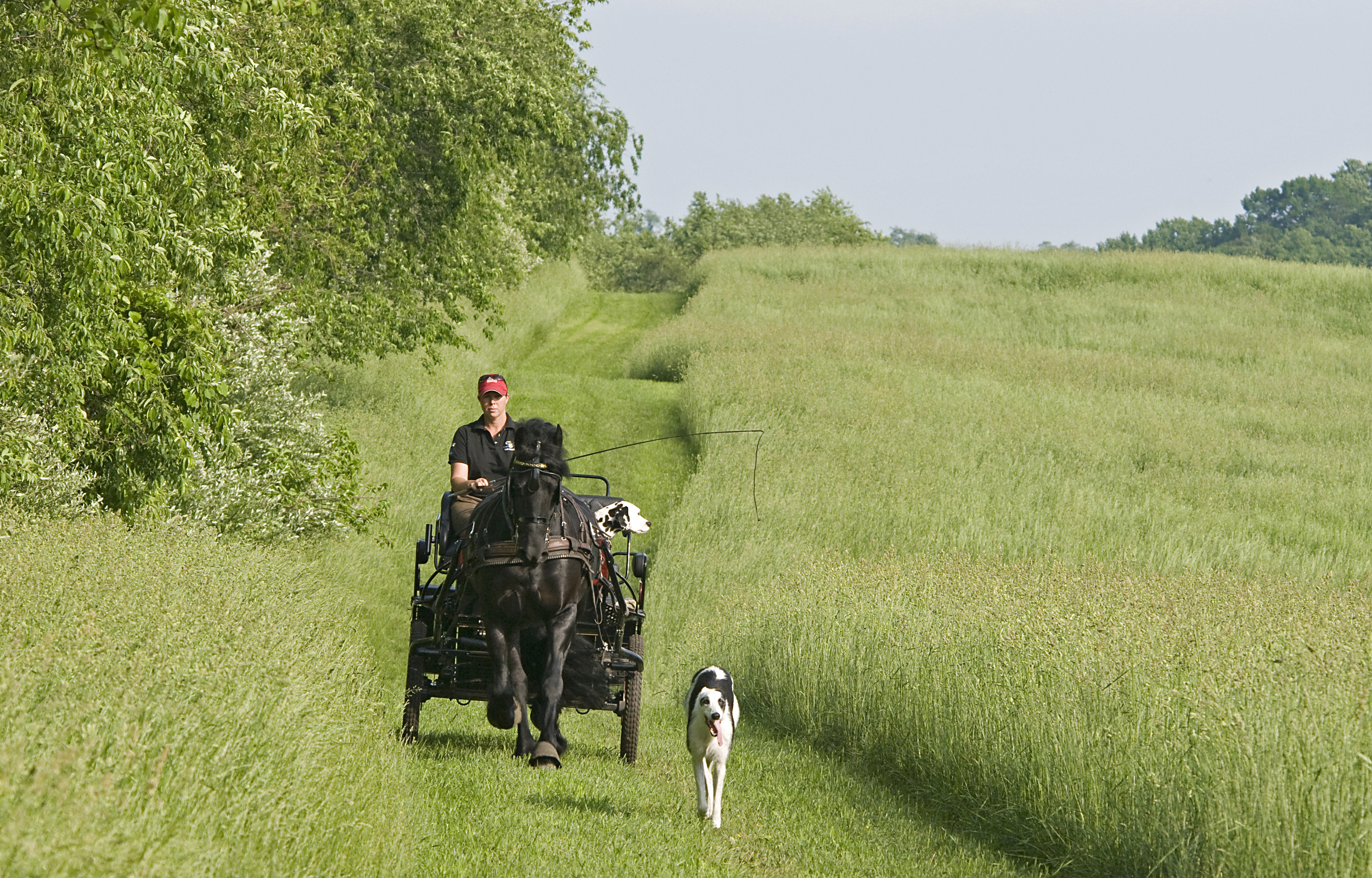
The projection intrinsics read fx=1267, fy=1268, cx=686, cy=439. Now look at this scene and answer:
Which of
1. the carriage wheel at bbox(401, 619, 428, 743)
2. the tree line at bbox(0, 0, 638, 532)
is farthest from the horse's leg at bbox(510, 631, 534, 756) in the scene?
the tree line at bbox(0, 0, 638, 532)

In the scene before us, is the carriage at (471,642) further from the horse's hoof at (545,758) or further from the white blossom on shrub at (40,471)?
the white blossom on shrub at (40,471)

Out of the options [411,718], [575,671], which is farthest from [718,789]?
[411,718]

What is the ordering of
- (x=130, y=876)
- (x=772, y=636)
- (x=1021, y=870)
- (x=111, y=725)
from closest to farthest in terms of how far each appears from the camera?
(x=130, y=876) < (x=111, y=725) < (x=1021, y=870) < (x=772, y=636)

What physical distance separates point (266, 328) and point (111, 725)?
42.6 feet

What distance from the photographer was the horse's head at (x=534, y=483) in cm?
902

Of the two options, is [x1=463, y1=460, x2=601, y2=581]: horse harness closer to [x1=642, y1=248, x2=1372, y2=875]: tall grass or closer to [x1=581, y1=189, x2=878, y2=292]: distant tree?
[x1=642, y1=248, x2=1372, y2=875]: tall grass

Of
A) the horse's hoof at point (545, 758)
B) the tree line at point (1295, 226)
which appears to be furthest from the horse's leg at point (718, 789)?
the tree line at point (1295, 226)

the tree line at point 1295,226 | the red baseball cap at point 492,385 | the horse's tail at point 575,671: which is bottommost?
the horse's tail at point 575,671

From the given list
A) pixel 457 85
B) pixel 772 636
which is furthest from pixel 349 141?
pixel 772 636

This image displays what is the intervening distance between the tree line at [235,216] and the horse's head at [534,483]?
3415mm

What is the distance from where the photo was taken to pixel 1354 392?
3459cm

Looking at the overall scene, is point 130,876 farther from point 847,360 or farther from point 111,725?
point 847,360

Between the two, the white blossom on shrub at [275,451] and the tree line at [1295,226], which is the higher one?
the tree line at [1295,226]

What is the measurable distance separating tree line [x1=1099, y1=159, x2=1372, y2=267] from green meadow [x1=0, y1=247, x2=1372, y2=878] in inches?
3904
